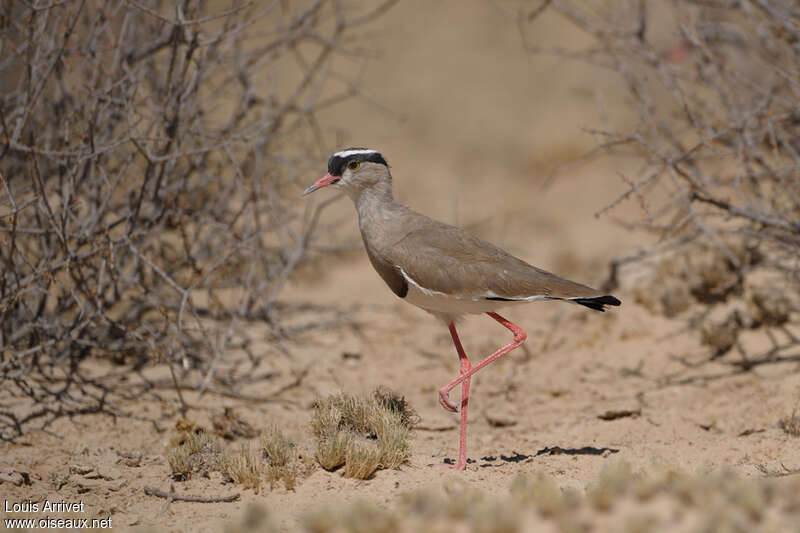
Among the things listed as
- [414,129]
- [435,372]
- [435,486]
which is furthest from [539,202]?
[435,486]

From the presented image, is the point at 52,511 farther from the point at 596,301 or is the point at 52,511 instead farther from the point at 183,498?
the point at 596,301

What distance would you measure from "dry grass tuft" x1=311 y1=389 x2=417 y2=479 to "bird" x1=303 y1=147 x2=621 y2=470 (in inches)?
12.9

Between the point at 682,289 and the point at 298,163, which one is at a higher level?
the point at 298,163

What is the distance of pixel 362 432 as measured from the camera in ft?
15.8

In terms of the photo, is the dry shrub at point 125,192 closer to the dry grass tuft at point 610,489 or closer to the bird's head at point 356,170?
the bird's head at point 356,170

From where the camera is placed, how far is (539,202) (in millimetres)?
13688

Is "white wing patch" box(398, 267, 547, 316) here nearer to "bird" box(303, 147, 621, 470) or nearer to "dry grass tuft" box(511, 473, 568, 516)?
"bird" box(303, 147, 621, 470)

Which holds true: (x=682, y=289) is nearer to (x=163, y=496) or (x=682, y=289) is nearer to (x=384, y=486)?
(x=384, y=486)

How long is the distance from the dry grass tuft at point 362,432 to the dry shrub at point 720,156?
264 cm

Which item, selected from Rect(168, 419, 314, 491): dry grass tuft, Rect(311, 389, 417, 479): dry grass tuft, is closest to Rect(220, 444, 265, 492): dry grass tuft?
Rect(168, 419, 314, 491): dry grass tuft

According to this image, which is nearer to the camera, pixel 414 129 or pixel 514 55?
pixel 414 129

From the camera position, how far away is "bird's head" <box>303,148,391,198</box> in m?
4.97

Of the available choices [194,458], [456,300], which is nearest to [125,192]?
[194,458]

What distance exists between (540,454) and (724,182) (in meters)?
3.38
